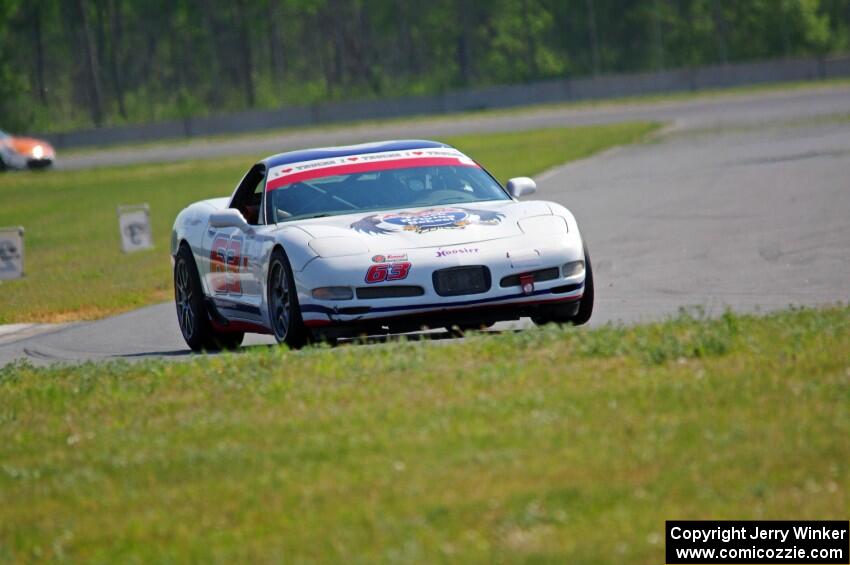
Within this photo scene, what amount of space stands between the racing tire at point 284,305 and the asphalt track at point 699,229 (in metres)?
0.90

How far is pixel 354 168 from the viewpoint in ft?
37.4

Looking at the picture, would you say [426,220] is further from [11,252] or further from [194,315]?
[11,252]

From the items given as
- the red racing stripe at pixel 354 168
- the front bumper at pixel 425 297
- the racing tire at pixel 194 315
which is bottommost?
the racing tire at pixel 194 315

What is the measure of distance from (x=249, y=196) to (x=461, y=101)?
2189 inches

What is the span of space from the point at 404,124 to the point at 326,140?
26.1 ft

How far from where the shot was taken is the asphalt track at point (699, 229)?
469 inches

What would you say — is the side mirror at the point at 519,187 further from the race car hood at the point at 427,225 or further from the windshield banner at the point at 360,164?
the race car hood at the point at 427,225

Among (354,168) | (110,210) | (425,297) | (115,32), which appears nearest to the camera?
(425,297)

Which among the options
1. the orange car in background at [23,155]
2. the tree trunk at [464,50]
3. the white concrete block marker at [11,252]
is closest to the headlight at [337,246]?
the white concrete block marker at [11,252]

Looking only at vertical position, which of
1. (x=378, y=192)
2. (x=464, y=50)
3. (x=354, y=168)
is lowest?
(x=464, y=50)

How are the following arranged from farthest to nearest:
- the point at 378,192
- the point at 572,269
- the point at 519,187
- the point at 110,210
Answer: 1. the point at 110,210
2. the point at 519,187
3. the point at 378,192
4. the point at 572,269

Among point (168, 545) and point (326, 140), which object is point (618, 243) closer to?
point (168, 545)

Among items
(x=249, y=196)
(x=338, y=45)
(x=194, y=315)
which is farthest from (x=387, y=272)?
(x=338, y=45)

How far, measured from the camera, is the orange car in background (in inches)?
1932
